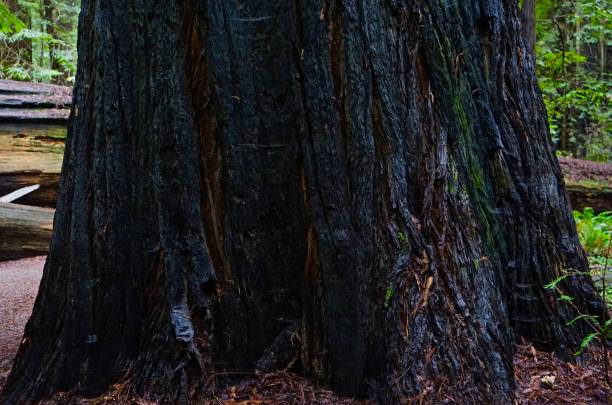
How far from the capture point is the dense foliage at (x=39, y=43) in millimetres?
13594

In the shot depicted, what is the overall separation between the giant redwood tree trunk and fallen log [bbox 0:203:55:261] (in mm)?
5893

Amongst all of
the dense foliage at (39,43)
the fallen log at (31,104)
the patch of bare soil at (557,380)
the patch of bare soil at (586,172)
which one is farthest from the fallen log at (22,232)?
the patch of bare soil at (586,172)

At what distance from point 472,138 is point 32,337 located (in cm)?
237

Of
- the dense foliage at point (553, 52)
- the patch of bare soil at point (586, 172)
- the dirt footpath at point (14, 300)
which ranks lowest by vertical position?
the dirt footpath at point (14, 300)

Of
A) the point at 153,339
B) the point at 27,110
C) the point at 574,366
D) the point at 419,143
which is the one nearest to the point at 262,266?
the point at 153,339

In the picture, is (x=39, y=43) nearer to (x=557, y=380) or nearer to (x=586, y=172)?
(x=586, y=172)

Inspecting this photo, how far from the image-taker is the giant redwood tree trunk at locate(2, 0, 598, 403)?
210 centimetres

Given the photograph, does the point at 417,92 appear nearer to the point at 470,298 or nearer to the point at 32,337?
the point at 470,298

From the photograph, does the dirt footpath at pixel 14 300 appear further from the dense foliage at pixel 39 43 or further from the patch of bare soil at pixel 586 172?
the patch of bare soil at pixel 586 172

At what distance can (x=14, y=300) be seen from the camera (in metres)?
5.16

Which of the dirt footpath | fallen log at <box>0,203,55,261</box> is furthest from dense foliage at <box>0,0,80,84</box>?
the dirt footpath

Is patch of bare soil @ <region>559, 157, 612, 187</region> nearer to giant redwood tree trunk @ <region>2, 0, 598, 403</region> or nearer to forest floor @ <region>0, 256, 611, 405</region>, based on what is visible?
forest floor @ <region>0, 256, 611, 405</region>

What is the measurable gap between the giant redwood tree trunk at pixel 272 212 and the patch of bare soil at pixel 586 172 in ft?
28.9

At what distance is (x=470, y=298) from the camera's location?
2.21 metres
